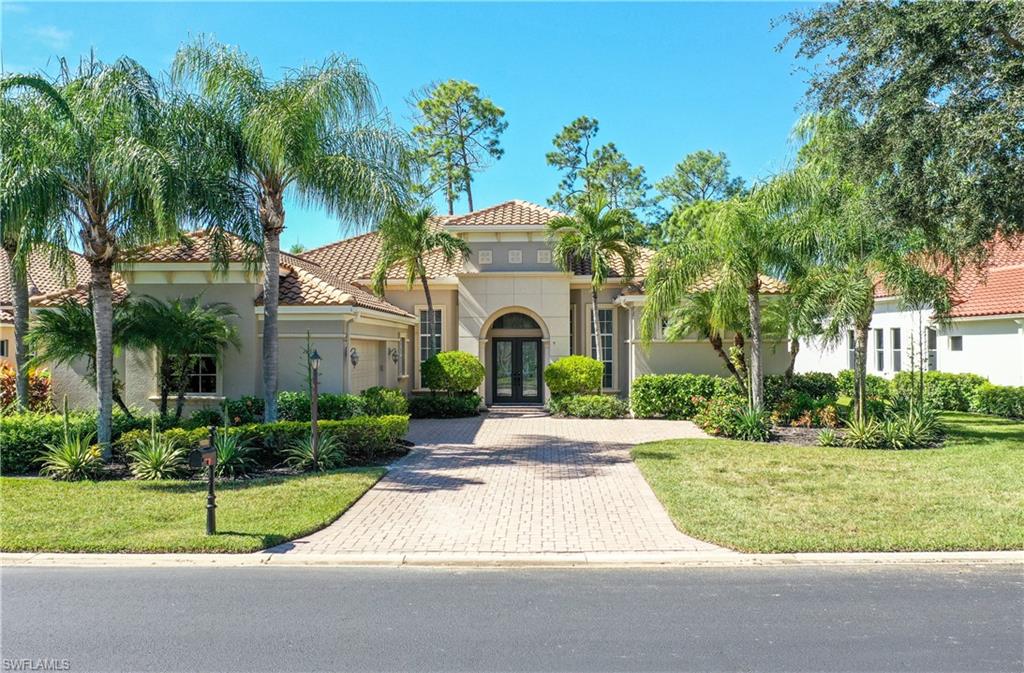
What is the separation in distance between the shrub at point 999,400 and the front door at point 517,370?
13.2 meters

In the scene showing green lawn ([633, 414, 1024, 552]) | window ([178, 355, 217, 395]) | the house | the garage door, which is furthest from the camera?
the garage door

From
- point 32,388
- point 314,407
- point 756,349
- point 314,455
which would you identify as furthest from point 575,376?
point 32,388

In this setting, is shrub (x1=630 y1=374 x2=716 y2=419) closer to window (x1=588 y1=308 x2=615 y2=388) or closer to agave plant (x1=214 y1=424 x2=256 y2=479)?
window (x1=588 y1=308 x2=615 y2=388)

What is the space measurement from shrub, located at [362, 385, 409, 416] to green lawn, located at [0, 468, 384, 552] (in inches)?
199

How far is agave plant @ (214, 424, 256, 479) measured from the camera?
10750 mm

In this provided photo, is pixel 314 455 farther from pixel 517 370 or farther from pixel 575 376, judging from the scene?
pixel 517 370

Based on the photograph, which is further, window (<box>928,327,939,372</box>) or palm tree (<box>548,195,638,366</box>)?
window (<box>928,327,939,372</box>)

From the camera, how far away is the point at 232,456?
35.9 feet

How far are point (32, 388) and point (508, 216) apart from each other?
13.7m

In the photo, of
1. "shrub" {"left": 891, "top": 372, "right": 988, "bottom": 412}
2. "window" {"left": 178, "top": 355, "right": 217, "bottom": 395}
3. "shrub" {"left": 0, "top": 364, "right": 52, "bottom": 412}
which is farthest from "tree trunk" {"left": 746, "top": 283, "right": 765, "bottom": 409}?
"shrub" {"left": 0, "top": 364, "right": 52, "bottom": 412}

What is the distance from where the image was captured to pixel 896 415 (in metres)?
14.9

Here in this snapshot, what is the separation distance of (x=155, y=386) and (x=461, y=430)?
292 inches

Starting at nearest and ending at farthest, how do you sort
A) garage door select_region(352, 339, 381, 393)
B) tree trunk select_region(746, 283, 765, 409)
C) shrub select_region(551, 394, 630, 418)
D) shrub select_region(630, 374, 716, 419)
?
tree trunk select_region(746, 283, 765, 409) < garage door select_region(352, 339, 381, 393) < shrub select_region(630, 374, 716, 419) < shrub select_region(551, 394, 630, 418)

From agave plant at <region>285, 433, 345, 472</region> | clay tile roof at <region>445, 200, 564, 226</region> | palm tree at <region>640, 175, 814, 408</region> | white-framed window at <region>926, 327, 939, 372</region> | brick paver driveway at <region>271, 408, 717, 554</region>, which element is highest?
clay tile roof at <region>445, 200, 564, 226</region>
